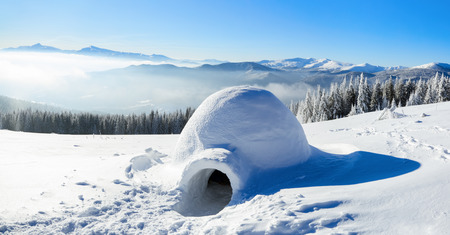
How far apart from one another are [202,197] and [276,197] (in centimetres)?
269

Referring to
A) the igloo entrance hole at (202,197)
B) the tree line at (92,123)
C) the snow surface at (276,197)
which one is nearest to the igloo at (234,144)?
the igloo entrance hole at (202,197)

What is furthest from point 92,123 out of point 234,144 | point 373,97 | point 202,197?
point 234,144

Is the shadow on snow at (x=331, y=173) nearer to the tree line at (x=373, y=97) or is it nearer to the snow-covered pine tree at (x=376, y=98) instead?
the tree line at (x=373, y=97)

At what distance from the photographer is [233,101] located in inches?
294

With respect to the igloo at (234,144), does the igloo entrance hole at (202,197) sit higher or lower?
lower

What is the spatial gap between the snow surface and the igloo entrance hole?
1.14ft

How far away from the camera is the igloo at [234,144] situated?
6.36m

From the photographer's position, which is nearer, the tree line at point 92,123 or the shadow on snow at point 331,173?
the shadow on snow at point 331,173

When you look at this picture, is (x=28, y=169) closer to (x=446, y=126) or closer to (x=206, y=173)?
(x=206, y=173)

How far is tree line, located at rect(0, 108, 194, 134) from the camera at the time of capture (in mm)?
52594

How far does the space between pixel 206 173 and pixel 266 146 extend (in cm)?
216

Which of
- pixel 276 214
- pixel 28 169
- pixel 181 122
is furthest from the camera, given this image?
pixel 181 122

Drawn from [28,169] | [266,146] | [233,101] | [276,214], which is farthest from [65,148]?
[276,214]

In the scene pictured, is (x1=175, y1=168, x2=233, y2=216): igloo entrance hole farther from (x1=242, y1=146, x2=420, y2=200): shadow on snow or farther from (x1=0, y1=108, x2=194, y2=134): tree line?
(x1=0, y1=108, x2=194, y2=134): tree line
